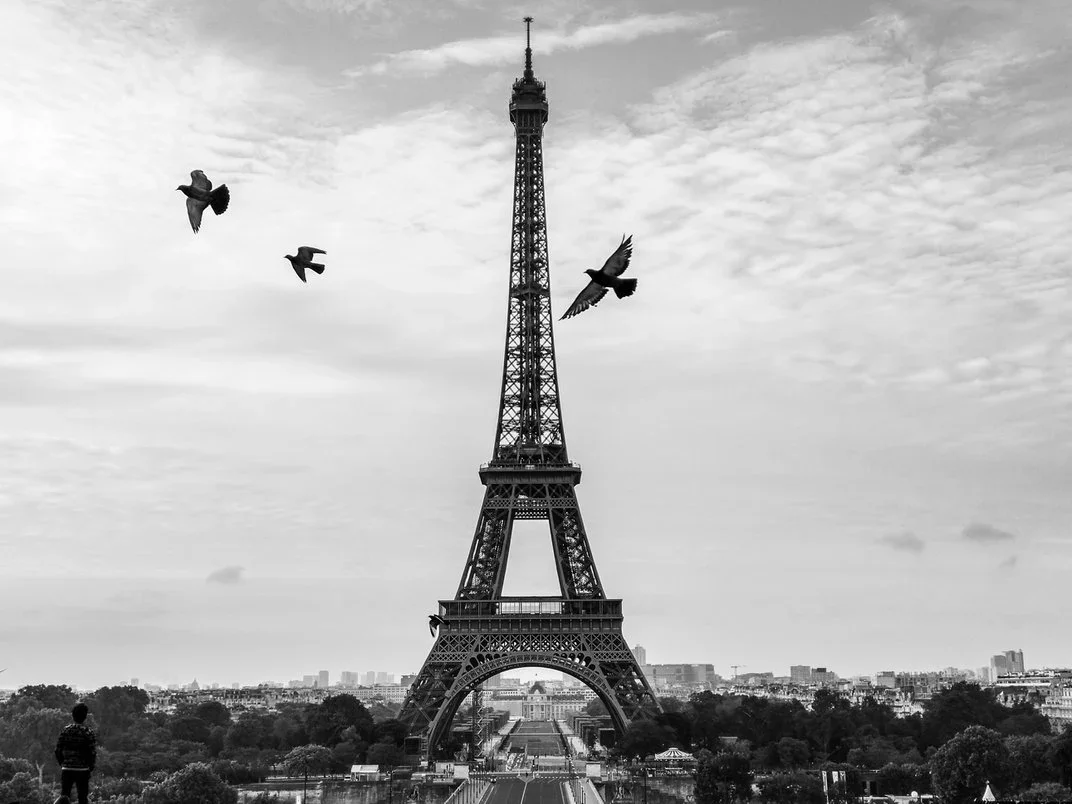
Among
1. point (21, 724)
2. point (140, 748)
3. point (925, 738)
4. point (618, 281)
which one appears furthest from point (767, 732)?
point (618, 281)

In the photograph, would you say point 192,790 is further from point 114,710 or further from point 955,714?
point 114,710

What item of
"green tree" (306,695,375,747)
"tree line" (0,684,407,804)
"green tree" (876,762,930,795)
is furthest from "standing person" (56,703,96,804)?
"green tree" (306,695,375,747)

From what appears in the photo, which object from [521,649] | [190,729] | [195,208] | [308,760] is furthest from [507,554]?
[195,208]

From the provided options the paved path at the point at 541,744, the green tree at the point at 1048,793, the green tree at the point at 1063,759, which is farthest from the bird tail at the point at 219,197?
the paved path at the point at 541,744

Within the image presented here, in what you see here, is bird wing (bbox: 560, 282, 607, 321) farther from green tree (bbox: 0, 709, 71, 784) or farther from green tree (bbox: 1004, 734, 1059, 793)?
green tree (bbox: 0, 709, 71, 784)

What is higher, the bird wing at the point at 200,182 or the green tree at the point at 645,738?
the bird wing at the point at 200,182

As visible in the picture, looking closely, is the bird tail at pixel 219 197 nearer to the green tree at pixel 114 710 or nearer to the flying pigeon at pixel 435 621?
the flying pigeon at pixel 435 621

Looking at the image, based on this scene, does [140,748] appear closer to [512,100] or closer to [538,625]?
[538,625]
